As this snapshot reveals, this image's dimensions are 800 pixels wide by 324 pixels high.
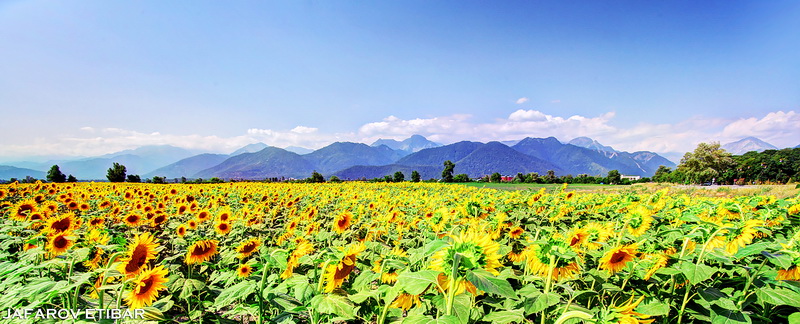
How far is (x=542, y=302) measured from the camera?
1.60 m

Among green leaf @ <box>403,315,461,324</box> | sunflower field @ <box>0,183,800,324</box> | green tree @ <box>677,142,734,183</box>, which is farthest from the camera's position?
green tree @ <box>677,142,734,183</box>

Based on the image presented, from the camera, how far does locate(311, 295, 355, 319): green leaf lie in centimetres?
141

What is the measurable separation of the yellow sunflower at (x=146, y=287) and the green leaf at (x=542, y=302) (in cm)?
218

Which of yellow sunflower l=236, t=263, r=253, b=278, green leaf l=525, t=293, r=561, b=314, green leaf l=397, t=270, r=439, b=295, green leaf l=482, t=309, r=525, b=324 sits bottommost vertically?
yellow sunflower l=236, t=263, r=253, b=278

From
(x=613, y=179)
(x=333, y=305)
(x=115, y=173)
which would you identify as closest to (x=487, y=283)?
(x=333, y=305)

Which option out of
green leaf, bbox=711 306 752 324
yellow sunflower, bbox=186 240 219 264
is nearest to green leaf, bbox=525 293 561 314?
green leaf, bbox=711 306 752 324

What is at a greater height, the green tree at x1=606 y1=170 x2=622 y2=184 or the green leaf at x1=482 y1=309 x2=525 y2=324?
the green leaf at x1=482 y1=309 x2=525 y2=324

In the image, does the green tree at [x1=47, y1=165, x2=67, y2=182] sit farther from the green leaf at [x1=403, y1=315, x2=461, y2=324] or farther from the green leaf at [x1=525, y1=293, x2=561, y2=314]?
the green leaf at [x1=525, y1=293, x2=561, y2=314]

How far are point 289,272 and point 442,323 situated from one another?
4.19 ft

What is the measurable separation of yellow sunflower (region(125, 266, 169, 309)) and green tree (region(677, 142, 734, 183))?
69966 mm

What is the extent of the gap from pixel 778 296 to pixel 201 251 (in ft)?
13.7

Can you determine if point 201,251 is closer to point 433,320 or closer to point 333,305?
point 333,305

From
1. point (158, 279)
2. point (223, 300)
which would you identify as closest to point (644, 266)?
point (223, 300)

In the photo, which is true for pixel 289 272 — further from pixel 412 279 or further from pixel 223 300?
pixel 412 279
